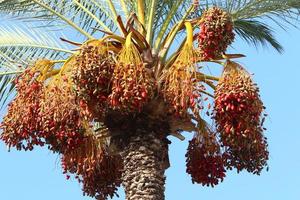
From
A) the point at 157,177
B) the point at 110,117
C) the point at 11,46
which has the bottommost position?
the point at 157,177

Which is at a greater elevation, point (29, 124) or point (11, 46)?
point (11, 46)

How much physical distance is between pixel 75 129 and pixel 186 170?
5.46ft

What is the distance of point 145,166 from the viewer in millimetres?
8922

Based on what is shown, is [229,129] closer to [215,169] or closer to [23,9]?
[215,169]

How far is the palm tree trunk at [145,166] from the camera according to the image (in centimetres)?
879

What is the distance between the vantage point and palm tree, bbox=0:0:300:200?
860cm

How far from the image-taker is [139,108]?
337 inches

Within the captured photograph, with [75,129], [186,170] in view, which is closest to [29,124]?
[75,129]

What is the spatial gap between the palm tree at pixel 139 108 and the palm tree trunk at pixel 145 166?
1cm

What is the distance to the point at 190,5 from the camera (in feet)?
34.8

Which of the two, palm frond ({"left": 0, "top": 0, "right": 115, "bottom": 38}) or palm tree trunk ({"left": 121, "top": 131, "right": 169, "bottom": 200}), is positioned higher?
palm frond ({"left": 0, "top": 0, "right": 115, "bottom": 38})

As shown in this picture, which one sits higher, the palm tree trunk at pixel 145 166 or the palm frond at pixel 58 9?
the palm frond at pixel 58 9

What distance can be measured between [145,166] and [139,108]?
75cm

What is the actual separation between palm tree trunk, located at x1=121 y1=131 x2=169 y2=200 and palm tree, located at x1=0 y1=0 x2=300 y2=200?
1 cm
